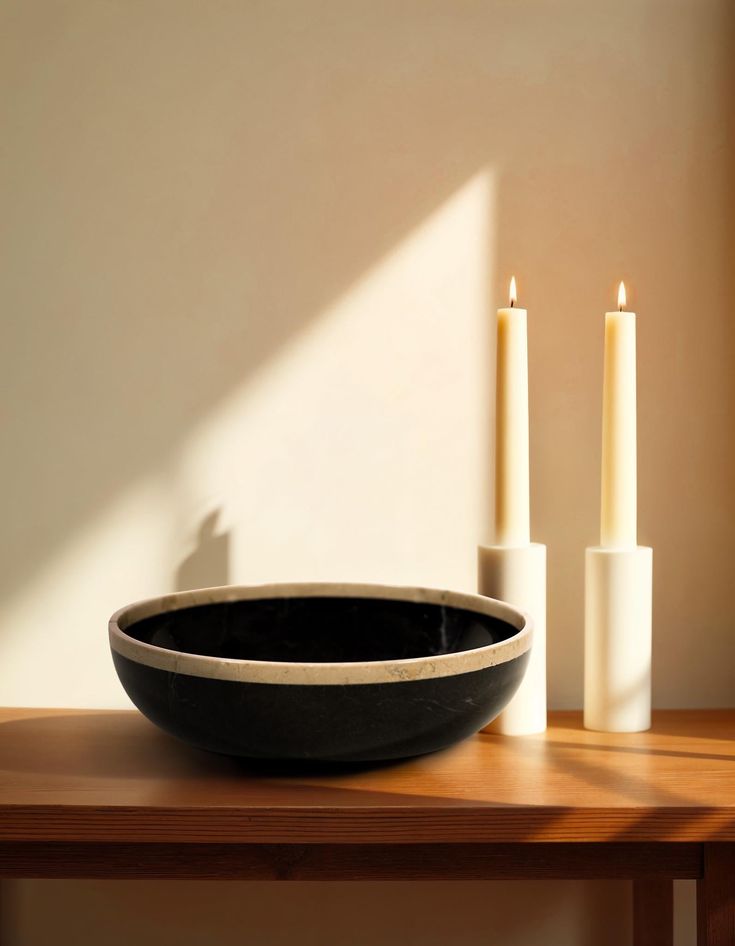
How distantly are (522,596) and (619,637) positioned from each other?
0.09 metres

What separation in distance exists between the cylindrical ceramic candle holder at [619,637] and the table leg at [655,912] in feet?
0.61

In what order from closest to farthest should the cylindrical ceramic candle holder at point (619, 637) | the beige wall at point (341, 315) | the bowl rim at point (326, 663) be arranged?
the bowl rim at point (326, 663) < the cylindrical ceramic candle holder at point (619, 637) < the beige wall at point (341, 315)

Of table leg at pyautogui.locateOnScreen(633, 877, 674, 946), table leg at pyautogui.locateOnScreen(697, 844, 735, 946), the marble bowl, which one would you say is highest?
the marble bowl

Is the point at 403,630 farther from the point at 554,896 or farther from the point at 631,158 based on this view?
the point at 631,158

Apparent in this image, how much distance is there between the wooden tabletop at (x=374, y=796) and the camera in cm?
61

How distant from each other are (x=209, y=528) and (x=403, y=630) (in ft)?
0.76

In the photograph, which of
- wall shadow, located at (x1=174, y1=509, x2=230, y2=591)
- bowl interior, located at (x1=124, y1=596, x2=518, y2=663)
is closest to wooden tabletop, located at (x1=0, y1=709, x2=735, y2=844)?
bowl interior, located at (x1=124, y1=596, x2=518, y2=663)

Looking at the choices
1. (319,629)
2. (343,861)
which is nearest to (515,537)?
(319,629)

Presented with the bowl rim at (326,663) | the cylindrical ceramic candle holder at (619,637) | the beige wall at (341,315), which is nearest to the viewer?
the bowl rim at (326,663)

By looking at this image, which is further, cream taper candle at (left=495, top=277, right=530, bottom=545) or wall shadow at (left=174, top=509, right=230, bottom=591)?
wall shadow at (left=174, top=509, right=230, bottom=591)

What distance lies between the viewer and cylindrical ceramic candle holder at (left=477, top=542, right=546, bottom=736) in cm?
79

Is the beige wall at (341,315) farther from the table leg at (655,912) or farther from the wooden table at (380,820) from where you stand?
the wooden table at (380,820)

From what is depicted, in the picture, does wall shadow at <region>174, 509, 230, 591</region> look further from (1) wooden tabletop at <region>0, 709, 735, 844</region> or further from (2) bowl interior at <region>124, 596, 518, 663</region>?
(1) wooden tabletop at <region>0, 709, 735, 844</region>

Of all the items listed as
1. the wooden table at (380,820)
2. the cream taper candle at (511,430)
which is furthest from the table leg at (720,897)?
the cream taper candle at (511,430)
